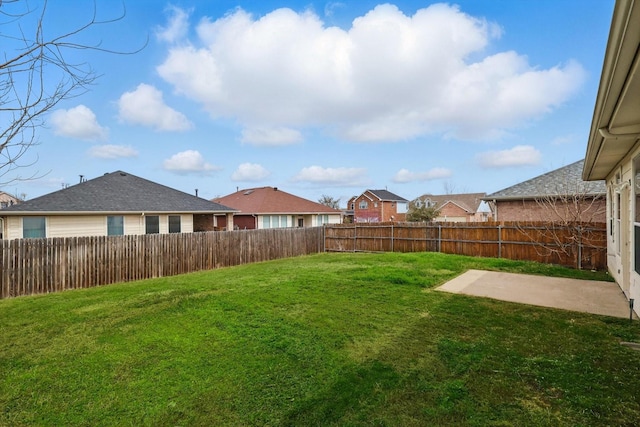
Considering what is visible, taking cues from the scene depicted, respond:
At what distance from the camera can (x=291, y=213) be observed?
2441 cm

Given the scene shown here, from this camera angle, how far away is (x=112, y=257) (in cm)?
956

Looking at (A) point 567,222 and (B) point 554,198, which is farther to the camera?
(B) point 554,198

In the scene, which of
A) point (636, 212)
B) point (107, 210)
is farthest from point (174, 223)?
point (636, 212)

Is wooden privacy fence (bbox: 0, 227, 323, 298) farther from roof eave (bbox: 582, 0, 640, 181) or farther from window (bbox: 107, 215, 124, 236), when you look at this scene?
roof eave (bbox: 582, 0, 640, 181)

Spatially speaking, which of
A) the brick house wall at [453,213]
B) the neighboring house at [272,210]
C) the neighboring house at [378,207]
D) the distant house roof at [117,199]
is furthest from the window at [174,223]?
the brick house wall at [453,213]

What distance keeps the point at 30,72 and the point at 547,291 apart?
9.09 metres

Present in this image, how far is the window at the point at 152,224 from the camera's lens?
14.8 m

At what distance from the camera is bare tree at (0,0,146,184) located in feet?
7.34

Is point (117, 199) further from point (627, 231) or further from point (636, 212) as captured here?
point (627, 231)

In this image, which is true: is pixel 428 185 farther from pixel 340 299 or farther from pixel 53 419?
pixel 53 419

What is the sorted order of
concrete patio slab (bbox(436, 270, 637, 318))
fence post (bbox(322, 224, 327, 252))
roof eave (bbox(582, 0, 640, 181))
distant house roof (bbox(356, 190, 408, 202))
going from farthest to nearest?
distant house roof (bbox(356, 190, 408, 202))
fence post (bbox(322, 224, 327, 252))
concrete patio slab (bbox(436, 270, 637, 318))
roof eave (bbox(582, 0, 640, 181))

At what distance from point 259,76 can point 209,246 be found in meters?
6.84

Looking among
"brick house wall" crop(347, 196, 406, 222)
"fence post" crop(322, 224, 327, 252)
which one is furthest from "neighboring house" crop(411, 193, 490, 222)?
"fence post" crop(322, 224, 327, 252)

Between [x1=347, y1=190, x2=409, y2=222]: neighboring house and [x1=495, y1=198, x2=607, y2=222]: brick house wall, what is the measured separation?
2514cm
